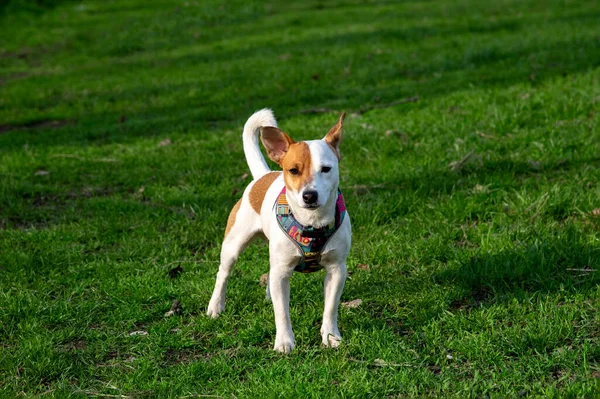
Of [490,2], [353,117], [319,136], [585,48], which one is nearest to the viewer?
[319,136]

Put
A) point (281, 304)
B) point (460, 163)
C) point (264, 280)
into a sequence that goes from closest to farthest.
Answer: point (281, 304), point (264, 280), point (460, 163)

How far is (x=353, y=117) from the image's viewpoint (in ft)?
29.9

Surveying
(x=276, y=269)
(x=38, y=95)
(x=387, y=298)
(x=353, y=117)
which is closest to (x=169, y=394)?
(x=276, y=269)

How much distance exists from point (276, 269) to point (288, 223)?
0.30 metres

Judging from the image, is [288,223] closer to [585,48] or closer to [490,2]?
[585,48]

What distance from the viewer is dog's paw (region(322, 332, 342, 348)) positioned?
4.27m

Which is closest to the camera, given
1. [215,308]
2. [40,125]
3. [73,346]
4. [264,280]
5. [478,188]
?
[73,346]

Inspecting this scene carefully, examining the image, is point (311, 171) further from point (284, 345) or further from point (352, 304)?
point (352, 304)

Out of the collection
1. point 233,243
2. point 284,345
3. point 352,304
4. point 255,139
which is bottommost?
point 352,304

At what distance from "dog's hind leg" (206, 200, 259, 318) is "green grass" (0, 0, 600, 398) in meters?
0.12

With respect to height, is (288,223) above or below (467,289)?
above

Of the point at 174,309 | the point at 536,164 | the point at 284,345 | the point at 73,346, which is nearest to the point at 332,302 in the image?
the point at 284,345

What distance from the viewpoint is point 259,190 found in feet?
15.2

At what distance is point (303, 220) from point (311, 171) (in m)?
0.31
